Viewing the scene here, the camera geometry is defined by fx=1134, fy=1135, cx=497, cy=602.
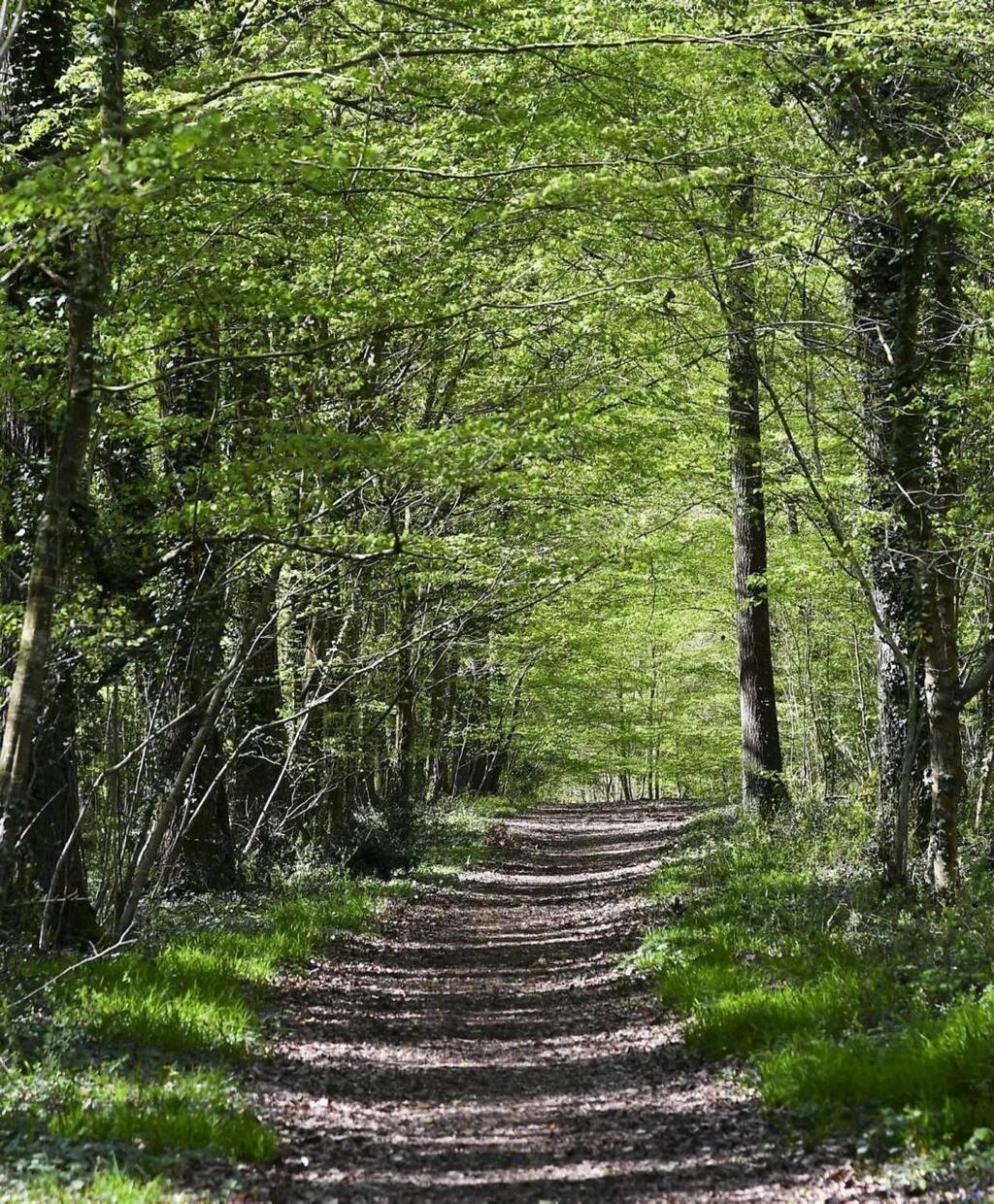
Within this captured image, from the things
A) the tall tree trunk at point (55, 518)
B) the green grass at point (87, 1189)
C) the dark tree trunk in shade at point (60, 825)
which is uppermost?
the tall tree trunk at point (55, 518)

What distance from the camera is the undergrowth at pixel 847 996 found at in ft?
15.1

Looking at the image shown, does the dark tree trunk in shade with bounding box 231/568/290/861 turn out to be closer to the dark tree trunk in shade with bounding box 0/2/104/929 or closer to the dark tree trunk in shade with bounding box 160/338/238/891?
the dark tree trunk in shade with bounding box 160/338/238/891

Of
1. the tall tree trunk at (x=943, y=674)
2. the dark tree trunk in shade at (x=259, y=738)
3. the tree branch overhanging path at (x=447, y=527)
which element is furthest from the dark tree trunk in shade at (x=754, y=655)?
the dark tree trunk in shade at (x=259, y=738)

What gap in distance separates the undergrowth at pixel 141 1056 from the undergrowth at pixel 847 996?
250 cm

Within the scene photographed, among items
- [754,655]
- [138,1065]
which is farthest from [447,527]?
[138,1065]

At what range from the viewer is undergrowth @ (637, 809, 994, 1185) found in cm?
459

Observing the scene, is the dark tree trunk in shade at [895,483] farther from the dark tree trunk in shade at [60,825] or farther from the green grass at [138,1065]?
the dark tree trunk in shade at [60,825]

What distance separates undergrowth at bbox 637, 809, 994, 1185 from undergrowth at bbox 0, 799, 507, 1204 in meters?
2.50

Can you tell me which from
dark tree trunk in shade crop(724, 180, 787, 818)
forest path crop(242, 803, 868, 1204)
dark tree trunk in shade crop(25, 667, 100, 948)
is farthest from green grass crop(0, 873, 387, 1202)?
dark tree trunk in shade crop(724, 180, 787, 818)

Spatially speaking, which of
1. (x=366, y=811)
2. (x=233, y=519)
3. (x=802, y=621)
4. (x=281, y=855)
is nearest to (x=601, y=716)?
(x=802, y=621)

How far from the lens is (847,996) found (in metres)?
6.13

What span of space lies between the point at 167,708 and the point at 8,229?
12.4ft

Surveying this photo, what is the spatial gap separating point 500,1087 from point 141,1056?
1.95 meters

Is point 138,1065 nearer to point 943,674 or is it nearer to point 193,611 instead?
point 193,611
